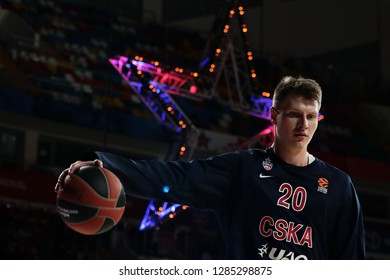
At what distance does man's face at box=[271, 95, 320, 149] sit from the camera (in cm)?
303

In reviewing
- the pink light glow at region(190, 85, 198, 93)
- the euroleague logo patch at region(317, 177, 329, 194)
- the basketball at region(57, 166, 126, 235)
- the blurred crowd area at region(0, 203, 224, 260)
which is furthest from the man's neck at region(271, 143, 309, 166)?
the blurred crowd area at region(0, 203, 224, 260)

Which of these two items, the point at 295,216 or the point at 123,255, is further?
the point at 123,255

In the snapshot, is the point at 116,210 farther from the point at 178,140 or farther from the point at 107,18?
the point at 107,18

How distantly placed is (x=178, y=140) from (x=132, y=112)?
2.02 metres

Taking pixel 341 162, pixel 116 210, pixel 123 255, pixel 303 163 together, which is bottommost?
pixel 123 255

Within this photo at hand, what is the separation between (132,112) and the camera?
12.5 metres

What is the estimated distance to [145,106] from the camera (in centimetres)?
1276

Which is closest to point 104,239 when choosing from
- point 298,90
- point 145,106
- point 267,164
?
point 145,106

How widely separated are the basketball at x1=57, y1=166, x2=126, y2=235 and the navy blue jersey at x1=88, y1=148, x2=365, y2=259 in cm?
9

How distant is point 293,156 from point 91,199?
878 mm

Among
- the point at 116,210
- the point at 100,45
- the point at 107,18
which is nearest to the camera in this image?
the point at 116,210

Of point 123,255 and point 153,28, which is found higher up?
point 153,28

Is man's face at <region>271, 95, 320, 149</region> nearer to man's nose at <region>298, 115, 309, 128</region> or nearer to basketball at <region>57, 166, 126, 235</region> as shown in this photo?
man's nose at <region>298, 115, 309, 128</region>

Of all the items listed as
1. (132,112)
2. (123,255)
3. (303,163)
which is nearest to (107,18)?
(132,112)
